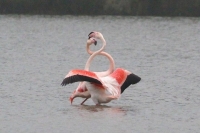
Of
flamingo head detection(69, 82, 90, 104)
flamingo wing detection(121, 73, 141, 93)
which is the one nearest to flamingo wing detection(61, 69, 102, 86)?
flamingo head detection(69, 82, 90, 104)

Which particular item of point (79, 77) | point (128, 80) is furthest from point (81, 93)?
point (128, 80)

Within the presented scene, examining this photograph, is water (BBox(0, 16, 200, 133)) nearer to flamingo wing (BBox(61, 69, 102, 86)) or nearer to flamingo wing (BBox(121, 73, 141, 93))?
flamingo wing (BBox(121, 73, 141, 93))

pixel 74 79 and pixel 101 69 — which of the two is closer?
pixel 74 79

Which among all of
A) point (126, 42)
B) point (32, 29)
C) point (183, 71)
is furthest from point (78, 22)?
point (183, 71)

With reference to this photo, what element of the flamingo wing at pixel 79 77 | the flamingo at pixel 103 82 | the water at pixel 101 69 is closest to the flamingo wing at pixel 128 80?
the flamingo at pixel 103 82

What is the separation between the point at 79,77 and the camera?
18844mm

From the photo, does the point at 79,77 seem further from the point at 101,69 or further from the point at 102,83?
the point at 101,69

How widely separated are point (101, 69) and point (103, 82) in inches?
343

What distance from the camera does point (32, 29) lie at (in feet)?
173

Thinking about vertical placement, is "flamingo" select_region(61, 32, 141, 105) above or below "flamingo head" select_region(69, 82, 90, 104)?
above

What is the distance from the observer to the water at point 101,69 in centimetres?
1753

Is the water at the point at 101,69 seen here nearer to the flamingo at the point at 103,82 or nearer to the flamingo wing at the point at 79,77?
the flamingo at the point at 103,82

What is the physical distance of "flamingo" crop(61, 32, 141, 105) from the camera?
18922 mm

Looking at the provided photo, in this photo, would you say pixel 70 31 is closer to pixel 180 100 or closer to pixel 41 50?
pixel 41 50
